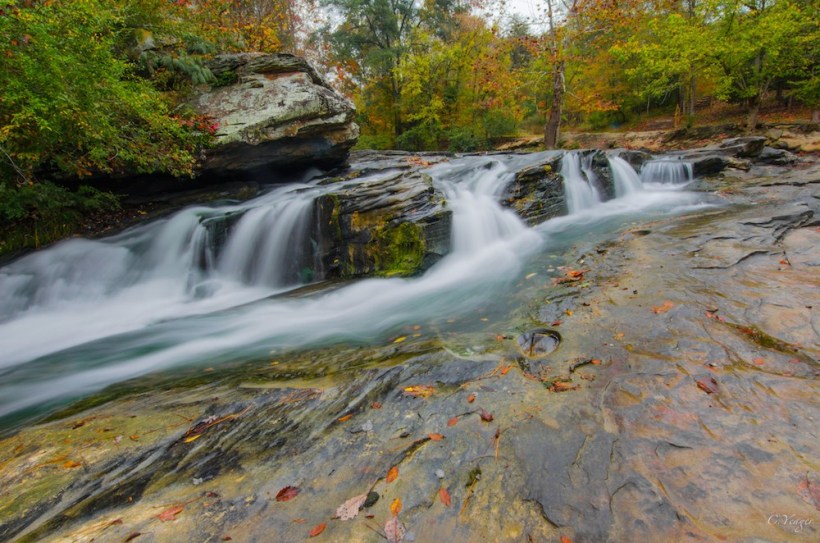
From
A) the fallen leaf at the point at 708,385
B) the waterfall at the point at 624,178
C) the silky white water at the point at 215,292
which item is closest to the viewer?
the fallen leaf at the point at 708,385

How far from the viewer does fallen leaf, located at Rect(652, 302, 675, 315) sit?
329 cm

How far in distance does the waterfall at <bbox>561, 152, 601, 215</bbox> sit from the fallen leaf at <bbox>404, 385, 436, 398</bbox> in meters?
7.96

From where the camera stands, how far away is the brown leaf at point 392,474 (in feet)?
6.14

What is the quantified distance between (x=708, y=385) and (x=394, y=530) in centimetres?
217

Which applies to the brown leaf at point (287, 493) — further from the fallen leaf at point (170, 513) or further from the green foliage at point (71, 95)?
the green foliage at point (71, 95)

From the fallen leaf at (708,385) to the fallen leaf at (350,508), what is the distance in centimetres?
220

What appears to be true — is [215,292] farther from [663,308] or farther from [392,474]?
[663,308]

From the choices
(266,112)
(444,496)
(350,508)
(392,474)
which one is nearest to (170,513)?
(350,508)

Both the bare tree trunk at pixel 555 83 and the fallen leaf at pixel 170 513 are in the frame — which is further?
the bare tree trunk at pixel 555 83

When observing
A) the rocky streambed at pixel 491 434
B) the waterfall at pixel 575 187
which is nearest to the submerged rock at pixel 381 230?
the rocky streambed at pixel 491 434

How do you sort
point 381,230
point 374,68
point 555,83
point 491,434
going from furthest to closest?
point 374,68 < point 555,83 < point 381,230 < point 491,434

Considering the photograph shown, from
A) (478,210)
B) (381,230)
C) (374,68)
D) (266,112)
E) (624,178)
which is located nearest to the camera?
(381,230)

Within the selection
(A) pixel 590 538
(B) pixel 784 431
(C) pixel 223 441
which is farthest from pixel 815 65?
(C) pixel 223 441

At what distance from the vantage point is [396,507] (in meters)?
1.72
